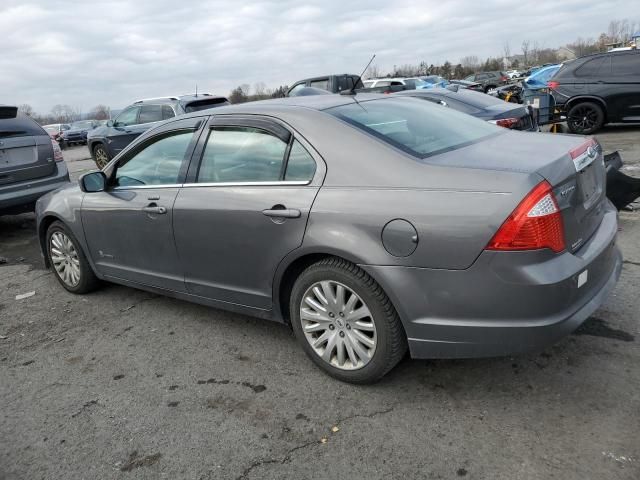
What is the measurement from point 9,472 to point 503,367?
A: 262 cm

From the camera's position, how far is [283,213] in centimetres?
304

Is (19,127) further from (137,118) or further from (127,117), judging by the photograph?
(127,117)

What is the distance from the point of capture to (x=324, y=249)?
2.87 m

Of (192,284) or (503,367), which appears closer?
(503,367)

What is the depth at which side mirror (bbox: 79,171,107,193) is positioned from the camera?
166 inches

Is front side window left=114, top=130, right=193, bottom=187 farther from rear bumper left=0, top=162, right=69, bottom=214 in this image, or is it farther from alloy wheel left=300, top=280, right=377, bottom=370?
rear bumper left=0, top=162, right=69, bottom=214

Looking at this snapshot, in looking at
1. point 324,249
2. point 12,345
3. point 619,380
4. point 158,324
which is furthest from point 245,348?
point 619,380

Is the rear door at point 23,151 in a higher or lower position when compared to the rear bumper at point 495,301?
higher

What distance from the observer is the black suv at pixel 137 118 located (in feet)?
40.1

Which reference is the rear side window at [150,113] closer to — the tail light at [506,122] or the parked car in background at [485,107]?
the parked car in background at [485,107]

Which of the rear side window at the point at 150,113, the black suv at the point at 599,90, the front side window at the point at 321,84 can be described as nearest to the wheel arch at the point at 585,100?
the black suv at the point at 599,90

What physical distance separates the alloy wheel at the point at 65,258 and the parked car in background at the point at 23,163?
2.28 m

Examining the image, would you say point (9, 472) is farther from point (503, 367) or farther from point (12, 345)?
point (503, 367)

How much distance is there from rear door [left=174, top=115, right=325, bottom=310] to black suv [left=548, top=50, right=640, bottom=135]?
1102 centimetres
